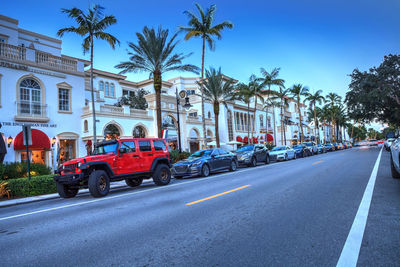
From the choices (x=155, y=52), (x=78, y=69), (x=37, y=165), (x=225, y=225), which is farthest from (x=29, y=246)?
(x=78, y=69)

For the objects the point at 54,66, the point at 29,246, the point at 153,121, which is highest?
the point at 54,66

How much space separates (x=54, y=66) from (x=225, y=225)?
2498 centimetres

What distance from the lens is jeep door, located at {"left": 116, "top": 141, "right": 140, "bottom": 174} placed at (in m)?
11.0

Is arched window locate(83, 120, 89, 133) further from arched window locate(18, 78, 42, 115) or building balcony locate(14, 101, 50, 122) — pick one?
arched window locate(18, 78, 42, 115)

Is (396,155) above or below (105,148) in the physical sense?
below

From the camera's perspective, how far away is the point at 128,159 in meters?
11.4

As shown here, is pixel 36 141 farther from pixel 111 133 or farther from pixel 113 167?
pixel 113 167

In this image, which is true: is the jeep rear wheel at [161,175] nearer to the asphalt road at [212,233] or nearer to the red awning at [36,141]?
the asphalt road at [212,233]

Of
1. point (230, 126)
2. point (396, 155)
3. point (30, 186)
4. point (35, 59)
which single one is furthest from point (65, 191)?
point (230, 126)

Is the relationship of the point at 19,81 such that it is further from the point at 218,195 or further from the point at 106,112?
the point at 218,195

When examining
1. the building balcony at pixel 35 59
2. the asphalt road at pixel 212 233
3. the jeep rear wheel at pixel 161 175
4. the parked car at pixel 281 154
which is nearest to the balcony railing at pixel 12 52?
the building balcony at pixel 35 59

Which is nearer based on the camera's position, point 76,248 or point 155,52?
point 76,248

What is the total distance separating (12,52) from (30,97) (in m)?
3.69

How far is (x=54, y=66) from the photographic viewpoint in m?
24.9
